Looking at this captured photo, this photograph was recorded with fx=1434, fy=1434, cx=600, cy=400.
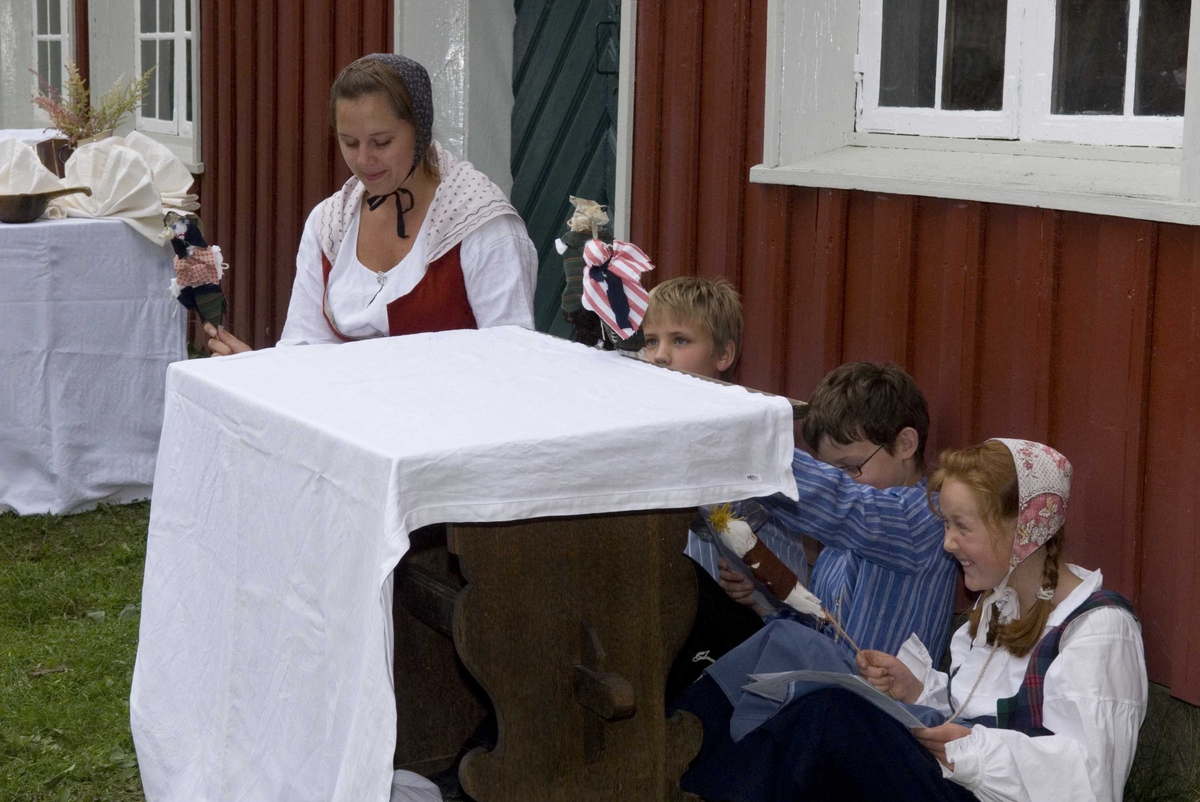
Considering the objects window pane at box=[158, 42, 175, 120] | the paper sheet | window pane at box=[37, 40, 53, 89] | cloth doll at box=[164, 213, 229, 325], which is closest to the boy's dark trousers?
the paper sheet

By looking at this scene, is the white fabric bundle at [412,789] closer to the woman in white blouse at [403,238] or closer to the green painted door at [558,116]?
the woman in white blouse at [403,238]

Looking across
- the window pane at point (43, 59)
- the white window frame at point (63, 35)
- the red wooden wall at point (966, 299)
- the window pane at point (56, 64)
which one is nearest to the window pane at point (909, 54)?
the red wooden wall at point (966, 299)

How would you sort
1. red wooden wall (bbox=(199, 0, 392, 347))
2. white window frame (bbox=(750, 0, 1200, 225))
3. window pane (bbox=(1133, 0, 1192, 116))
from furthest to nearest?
red wooden wall (bbox=(199, 0, 392, 347)) → window pane (bbox=(1133, 0, 1192, 116)) → white window frame (bbox=(750, 0, 1200, 225))

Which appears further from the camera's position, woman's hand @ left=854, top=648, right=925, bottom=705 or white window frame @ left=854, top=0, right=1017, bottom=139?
white window frame @ left=854, top=0, right=1017, bottom=139

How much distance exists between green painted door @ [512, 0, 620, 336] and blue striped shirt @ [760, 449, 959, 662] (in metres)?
2.63

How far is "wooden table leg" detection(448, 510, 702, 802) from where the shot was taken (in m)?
2.19

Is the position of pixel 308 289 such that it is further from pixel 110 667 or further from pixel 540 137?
pixel 540 137

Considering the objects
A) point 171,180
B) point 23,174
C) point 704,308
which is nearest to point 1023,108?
point 704,308

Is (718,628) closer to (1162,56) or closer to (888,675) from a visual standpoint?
(888,675)

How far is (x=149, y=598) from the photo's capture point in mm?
2834

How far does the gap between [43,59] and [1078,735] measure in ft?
34.2

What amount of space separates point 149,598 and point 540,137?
115 inches

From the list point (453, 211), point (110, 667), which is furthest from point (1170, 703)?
point (110, 667)

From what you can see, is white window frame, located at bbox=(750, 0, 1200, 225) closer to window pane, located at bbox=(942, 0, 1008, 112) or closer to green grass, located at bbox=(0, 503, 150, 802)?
window pane, located at bbox=(942, 0, 1008, 112)
